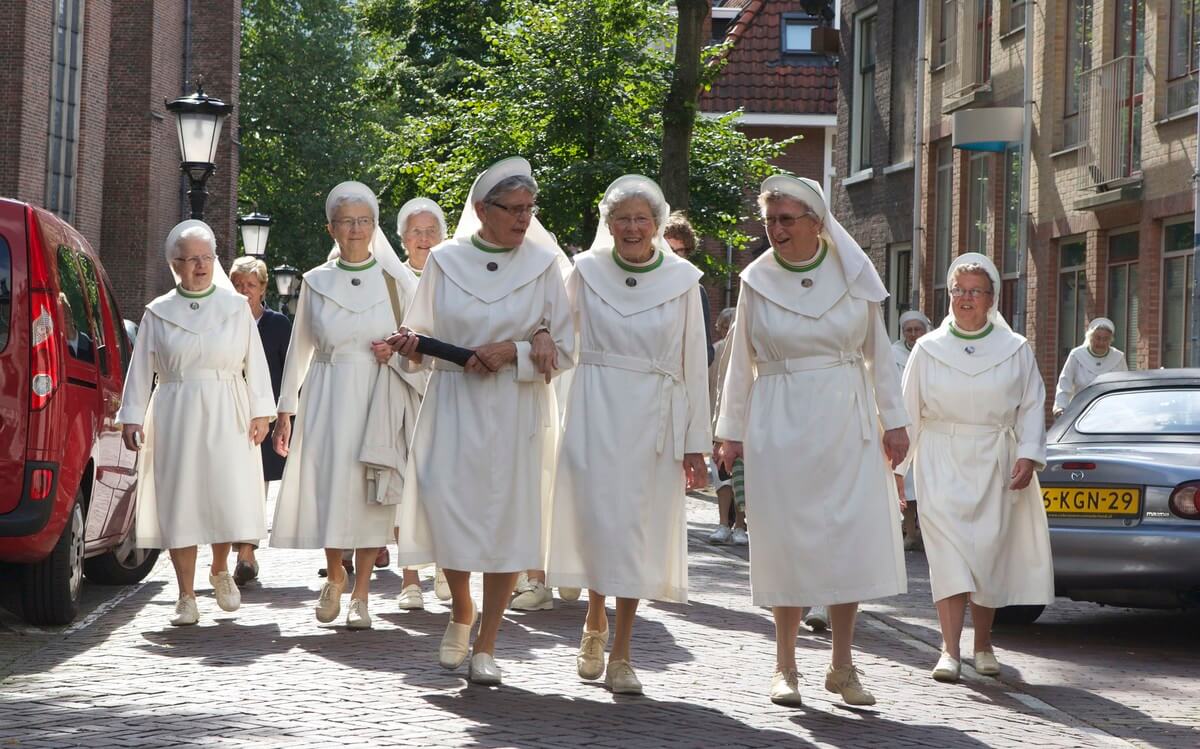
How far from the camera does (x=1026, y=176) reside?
25.5 m

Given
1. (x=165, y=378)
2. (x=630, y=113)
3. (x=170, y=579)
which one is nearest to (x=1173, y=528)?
(x=165, y=378)

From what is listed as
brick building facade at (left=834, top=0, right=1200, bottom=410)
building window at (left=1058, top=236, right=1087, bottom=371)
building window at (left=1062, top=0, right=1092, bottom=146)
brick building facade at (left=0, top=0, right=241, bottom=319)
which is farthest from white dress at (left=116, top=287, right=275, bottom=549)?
brick building facade at (left=0, top=0, right=241, bottom=319)

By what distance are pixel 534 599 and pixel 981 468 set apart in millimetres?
2850

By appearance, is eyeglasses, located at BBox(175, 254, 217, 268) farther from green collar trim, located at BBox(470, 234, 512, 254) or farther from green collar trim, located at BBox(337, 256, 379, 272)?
green collar trim, located at BBox(470, 234, 512, 254)

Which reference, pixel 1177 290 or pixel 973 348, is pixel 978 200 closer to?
pixel 1177 290

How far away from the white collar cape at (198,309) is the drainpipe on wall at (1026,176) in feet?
56.0

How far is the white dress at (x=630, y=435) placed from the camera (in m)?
7.62

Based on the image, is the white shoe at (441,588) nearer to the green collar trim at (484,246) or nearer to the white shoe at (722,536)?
the green collar trim at (484,246)

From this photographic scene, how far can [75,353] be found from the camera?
382 inches

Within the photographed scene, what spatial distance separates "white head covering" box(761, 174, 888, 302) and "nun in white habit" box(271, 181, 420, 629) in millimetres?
2770

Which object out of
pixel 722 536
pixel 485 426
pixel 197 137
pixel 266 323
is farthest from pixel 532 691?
pixel 197 137

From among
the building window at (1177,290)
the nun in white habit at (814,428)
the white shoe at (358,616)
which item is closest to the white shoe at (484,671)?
the nun in white habit at (814,428)

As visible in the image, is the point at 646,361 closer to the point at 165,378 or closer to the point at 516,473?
the point at 516,473

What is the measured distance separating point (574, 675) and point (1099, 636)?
3.85 m
